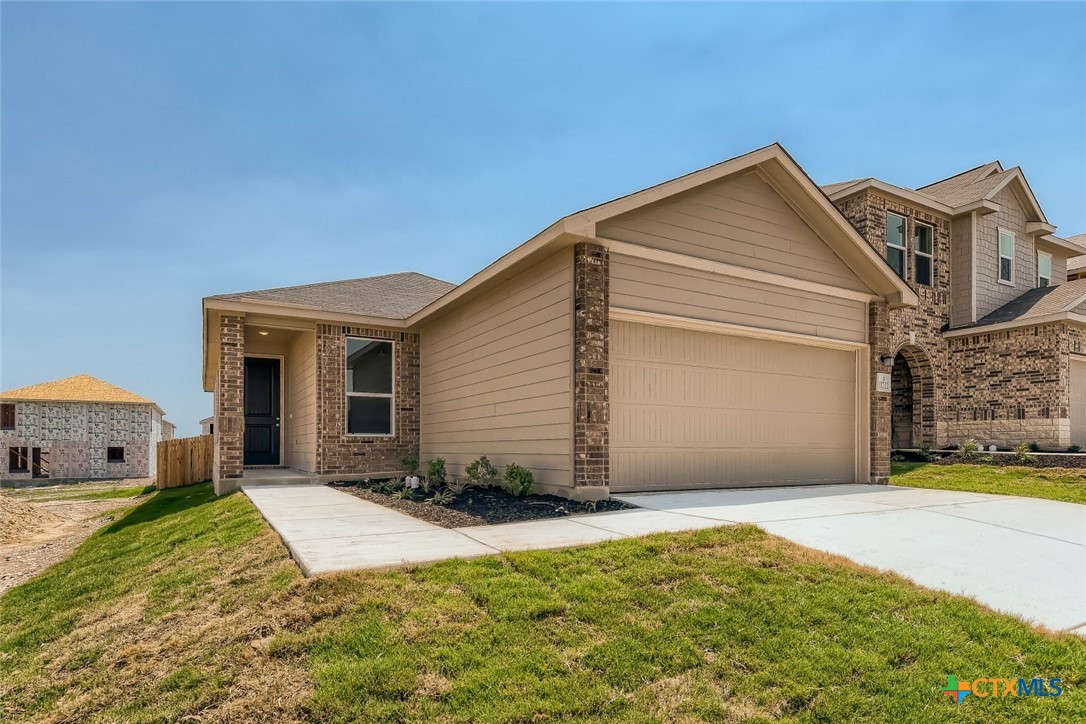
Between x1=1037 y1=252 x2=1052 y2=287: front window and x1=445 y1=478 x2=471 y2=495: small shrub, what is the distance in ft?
59.4

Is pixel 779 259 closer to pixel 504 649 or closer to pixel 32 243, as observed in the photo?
pixel 504 649

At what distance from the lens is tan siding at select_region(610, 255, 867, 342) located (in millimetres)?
8266

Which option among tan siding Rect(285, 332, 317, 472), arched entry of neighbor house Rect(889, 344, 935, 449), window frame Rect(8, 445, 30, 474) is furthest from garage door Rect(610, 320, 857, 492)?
window frame Rect(8, 445, 30, 474)

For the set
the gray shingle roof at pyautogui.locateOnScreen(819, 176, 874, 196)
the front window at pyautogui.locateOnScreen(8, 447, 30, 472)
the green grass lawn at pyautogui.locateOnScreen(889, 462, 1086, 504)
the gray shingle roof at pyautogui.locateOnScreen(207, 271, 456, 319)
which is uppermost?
the gray shingle roof at pyautogui.locateOnScreen(819, 176, 874, 196)

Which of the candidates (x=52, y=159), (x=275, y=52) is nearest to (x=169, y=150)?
(x=52, y=159)

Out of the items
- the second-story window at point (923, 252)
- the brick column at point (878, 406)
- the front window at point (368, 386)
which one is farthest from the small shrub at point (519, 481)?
the second-story window at point (923, 252)

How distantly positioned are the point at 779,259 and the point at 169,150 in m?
12.4

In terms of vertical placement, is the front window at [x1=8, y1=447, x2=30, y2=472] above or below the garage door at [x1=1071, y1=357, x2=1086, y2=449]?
below

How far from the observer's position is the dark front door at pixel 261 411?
51.7 feet

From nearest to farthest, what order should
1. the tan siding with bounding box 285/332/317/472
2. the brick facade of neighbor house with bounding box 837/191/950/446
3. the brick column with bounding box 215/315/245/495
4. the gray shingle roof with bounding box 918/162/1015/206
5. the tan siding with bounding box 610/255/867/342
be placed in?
the tan siding with bounding box 610/255/867/342, the brick column with bounding box 215/315/245/495, the tan siding with bounding box 285/332/317/472, the brick facade of neighbor house with bounding box 837/191/950/446, the gray shingle roof with bounding box 918/162/1015/206

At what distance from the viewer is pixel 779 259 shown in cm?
982

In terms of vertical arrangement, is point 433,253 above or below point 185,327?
above

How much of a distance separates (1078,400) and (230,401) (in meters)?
18.9

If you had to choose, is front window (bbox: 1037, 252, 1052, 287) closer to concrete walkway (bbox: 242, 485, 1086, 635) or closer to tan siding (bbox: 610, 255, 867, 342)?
tan siding (bbox: 610, 255, 867, 342)
